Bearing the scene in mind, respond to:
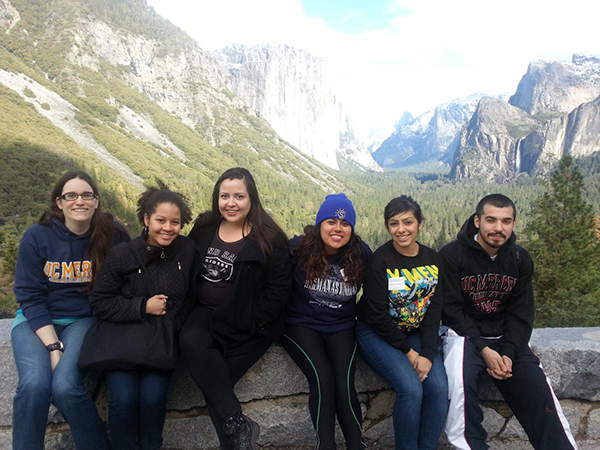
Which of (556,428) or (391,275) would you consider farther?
(391,275)

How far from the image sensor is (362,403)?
2539 mm

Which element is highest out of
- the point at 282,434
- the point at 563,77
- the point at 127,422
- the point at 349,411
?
the point at 563,77

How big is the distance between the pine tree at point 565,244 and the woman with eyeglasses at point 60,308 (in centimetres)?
1555

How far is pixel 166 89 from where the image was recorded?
119562mm

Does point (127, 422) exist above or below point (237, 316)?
below

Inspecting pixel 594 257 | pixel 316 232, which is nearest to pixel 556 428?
pixel 316 232

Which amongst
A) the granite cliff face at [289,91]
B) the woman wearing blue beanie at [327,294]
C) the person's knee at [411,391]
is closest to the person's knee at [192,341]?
the woman wearing blue beanie at [327,294]

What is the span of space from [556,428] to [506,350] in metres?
0.47

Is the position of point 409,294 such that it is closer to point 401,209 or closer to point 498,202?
point 401,209

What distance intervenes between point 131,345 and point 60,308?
0.66 meters

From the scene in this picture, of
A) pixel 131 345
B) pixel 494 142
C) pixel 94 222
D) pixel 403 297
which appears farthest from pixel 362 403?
pixel 494 142

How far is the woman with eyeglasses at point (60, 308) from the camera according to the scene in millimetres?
2094

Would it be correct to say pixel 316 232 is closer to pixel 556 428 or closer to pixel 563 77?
pixel 556 428

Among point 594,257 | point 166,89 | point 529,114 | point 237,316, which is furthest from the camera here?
point 529,114
